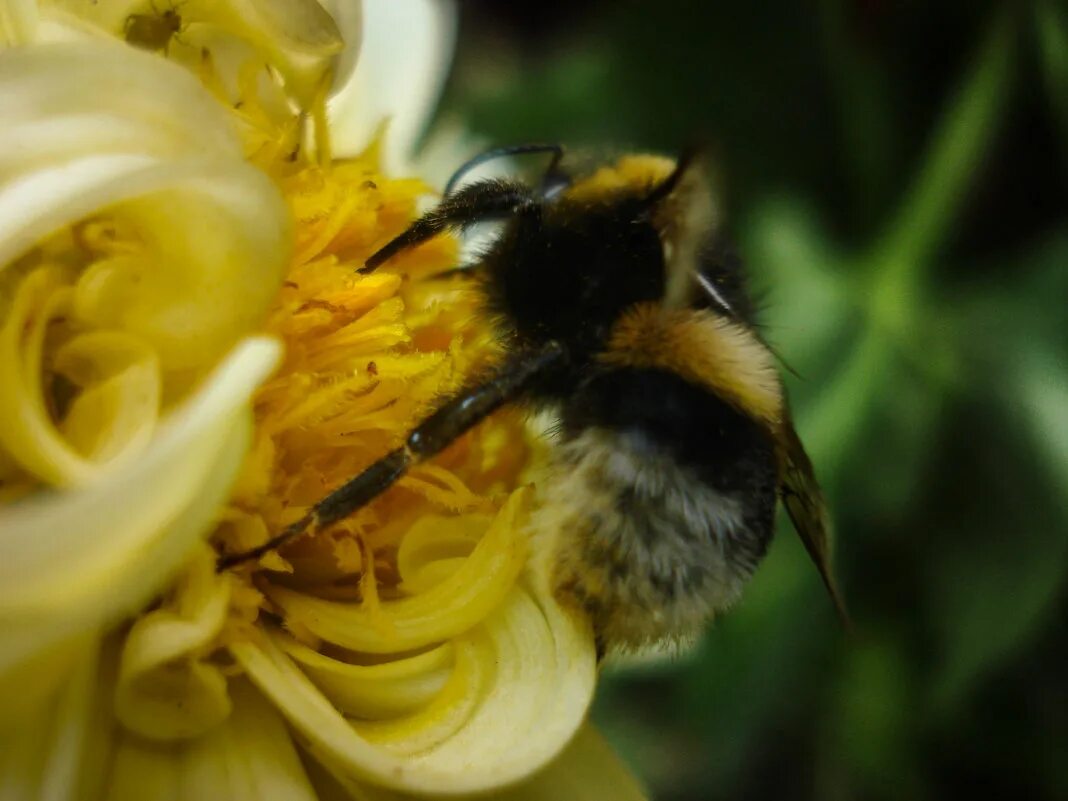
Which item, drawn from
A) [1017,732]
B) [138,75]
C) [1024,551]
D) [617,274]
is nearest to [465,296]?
[617,274]

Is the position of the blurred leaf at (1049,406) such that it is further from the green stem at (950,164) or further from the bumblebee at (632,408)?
the bumblebee at (632,408)

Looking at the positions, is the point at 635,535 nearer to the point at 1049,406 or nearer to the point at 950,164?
the point at 1049,406

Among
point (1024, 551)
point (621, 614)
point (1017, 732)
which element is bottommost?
point (1017, 732)

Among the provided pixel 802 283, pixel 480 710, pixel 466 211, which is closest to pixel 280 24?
pixel 466 211

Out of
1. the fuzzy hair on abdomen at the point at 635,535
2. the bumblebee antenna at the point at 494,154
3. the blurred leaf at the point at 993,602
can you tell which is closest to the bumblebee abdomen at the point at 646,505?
the fuzzy hair on abdomen at the point at 635,535

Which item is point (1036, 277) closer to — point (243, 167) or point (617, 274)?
point (617, 274)

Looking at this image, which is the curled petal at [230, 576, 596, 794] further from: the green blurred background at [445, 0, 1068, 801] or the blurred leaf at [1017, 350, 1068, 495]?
the blurred leaf at [1017, 350, 1068, 495]
